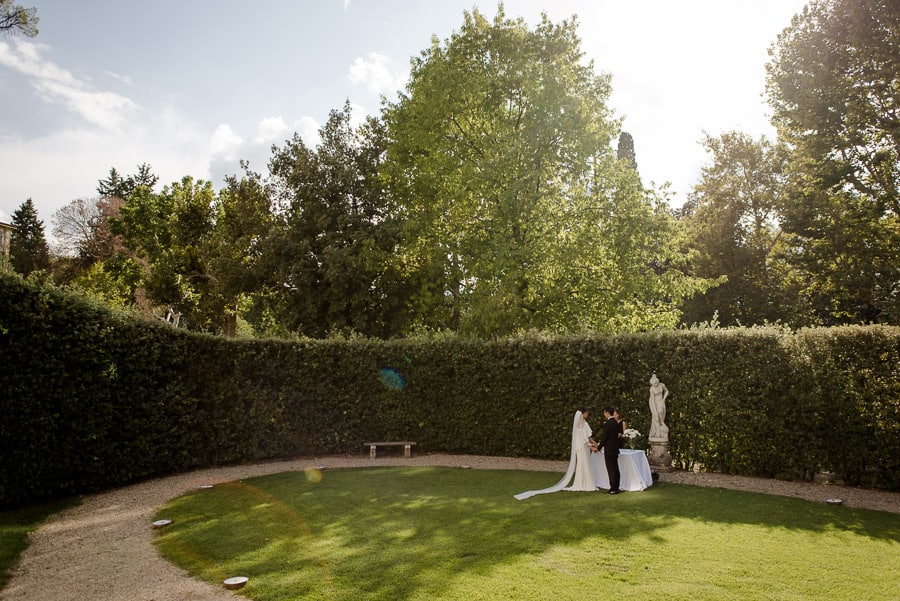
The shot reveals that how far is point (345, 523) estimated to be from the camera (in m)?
9.24

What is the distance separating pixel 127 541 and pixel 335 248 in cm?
1800

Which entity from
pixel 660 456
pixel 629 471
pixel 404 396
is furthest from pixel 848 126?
pixel 404 396

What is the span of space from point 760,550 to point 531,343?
10105 millimetres

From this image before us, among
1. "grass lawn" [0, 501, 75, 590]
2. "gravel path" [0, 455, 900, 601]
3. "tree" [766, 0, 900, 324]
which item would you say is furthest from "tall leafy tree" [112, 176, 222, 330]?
"tree" [766, 0, 900, 324]

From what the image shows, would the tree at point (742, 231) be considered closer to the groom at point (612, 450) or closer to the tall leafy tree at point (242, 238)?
the groom at point (612, 450)

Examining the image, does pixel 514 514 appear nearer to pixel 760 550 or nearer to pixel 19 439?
pixel 760 550

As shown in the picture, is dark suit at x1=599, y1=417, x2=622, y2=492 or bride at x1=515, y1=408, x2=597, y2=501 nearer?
dark suit at x1=599, y1=417, x2=622, y2=492

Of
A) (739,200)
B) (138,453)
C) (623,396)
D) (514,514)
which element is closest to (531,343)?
(623,396)

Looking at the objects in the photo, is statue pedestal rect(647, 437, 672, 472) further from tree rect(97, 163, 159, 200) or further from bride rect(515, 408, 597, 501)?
tree rect(97, 163, 159, 200)

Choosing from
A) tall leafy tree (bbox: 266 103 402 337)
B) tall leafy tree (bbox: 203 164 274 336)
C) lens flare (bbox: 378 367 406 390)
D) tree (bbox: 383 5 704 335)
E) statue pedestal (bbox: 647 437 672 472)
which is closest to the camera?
statue pedestal (bbox: 647 437 672 472)

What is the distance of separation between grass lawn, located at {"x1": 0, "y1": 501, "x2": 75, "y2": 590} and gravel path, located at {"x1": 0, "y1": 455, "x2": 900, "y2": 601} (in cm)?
14

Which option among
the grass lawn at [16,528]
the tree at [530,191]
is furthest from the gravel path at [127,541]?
the tree at [530,191]

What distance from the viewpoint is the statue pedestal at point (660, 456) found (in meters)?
14.2

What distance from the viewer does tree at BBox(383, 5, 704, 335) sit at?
2106 cm
